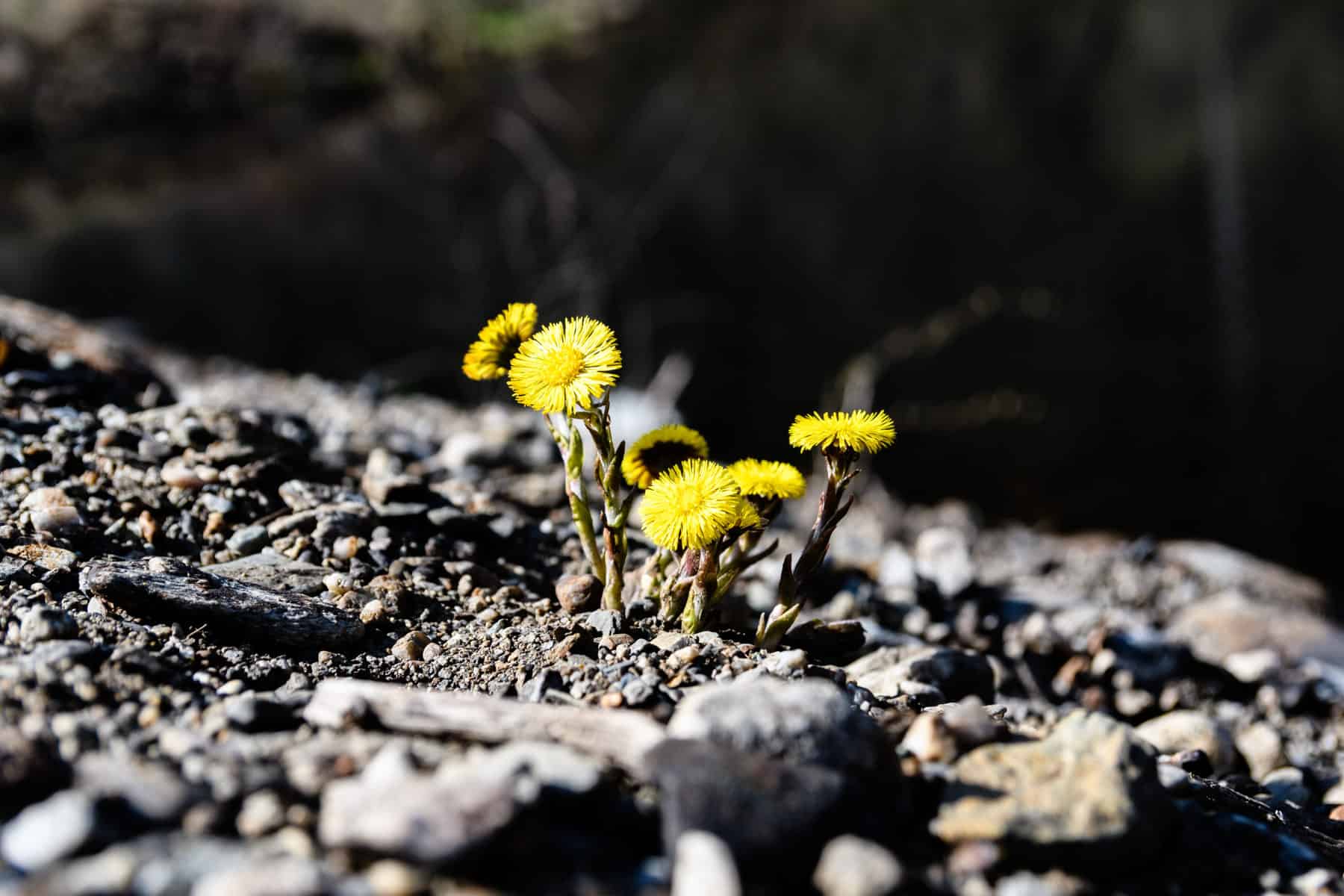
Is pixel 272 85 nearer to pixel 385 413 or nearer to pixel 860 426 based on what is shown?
pixel 385 413

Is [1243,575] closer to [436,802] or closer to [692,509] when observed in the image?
[692,509]

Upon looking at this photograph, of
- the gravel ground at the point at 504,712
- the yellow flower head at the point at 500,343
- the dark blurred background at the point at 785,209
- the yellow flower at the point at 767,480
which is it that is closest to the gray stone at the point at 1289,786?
the gravel ground at the point at 504,712

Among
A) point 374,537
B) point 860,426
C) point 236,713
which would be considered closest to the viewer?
point 236,713

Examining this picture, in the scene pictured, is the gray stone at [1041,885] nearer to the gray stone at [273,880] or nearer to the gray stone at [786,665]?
the gray stone at [786,665]

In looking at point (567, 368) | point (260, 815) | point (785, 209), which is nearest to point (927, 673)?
point (567, 368)

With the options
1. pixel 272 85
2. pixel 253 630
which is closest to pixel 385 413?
pixel 253 630

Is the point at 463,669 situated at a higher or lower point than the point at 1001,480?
lower

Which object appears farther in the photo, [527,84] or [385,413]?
[527,84]

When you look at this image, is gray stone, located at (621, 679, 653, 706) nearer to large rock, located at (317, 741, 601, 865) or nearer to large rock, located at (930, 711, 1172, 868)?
large rock, located at (317, 741, 601, 865)
